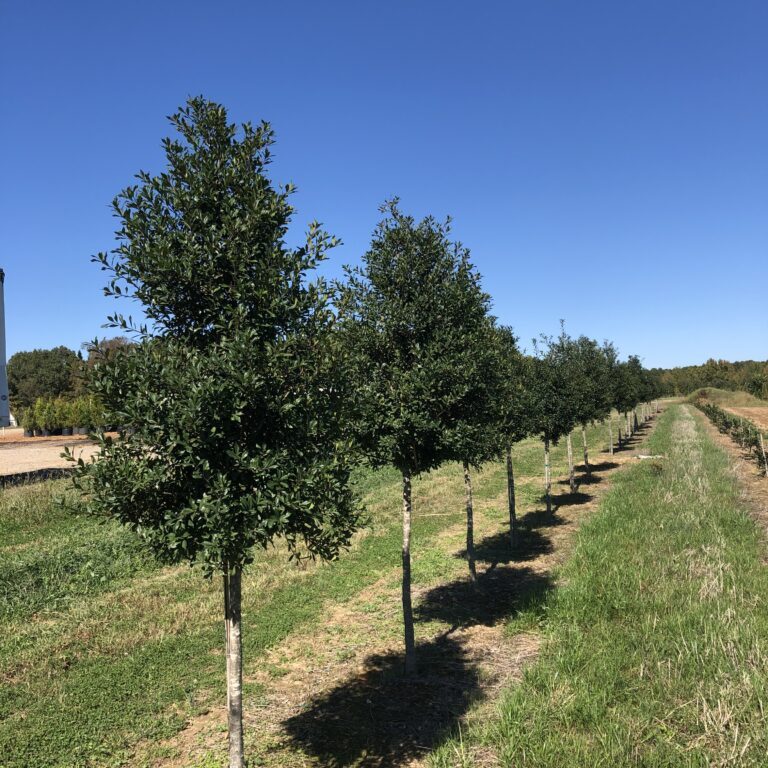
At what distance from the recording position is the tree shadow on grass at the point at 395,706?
330 inches

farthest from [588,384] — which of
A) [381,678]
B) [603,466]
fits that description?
[381,678]

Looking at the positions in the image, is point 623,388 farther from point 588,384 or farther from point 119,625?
point 119,625

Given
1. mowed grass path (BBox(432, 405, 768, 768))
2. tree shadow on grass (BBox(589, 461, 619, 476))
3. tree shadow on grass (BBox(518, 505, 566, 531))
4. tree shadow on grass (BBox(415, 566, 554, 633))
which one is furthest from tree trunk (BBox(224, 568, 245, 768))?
tree shadow on grass (BBox(589, 461, 619, 476))

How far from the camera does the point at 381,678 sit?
1065cm

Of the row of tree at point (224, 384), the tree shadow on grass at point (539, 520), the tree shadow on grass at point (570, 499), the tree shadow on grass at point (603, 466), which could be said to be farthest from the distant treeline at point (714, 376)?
the row of tree at point (224, 384)

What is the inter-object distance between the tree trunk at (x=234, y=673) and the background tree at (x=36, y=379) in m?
118

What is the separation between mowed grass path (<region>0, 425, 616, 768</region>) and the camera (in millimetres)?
9141

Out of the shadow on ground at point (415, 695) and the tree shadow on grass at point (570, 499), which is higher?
the tree shadow on grass at point (570, 499)

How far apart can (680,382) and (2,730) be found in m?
186

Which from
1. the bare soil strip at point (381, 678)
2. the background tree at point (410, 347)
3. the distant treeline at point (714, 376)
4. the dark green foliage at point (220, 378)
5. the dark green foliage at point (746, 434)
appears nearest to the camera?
the dark green foliage at point (220, 378)

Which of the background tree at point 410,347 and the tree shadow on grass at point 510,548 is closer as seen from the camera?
the background tree at point 410,347

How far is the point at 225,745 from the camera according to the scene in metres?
8.55

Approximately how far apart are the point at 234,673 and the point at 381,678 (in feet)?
15.8

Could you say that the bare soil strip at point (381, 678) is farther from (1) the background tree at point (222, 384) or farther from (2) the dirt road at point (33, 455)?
(2) the dirt road at point (33, 455)
